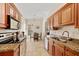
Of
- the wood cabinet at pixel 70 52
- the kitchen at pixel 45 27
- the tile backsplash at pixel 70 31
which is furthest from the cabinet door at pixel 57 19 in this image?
the wood cabinet at pixel 70 52

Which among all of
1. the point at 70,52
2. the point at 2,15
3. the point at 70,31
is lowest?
the point at 70,52

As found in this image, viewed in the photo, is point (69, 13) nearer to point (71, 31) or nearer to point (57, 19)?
point (71, 31)

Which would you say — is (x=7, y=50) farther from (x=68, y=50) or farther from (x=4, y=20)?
(x=68, y=50)

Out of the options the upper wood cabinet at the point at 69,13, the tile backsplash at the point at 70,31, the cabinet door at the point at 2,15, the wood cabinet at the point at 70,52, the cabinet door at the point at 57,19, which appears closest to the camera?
the wood cabinet at the point at 70,52

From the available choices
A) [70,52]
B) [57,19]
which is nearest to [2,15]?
[70,52]

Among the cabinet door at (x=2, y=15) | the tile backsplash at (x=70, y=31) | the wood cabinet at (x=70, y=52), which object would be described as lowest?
the wood cabinet at (x=70, y=52)

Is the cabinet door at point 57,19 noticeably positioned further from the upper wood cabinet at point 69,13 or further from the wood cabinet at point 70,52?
the wood cabinet at point 70,52

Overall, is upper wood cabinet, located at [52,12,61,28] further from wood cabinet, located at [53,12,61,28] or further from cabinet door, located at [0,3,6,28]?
cabinet door, located at [0,3,6,28]

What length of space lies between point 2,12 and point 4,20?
139 millimetres

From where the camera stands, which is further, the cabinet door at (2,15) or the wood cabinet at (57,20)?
the wood cabinet at (57,20)

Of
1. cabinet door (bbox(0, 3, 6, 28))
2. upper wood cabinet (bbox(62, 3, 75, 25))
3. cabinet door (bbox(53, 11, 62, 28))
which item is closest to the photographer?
cabinet door (bbox(0, 3, 6, 28))

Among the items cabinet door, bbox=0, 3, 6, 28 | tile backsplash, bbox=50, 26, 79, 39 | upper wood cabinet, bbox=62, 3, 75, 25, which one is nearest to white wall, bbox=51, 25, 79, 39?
tile backsplash, bbox=50, 26, 79, 39

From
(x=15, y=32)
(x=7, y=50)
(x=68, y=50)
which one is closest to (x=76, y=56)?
(x=68, y=50)

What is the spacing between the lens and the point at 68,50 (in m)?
1.98
